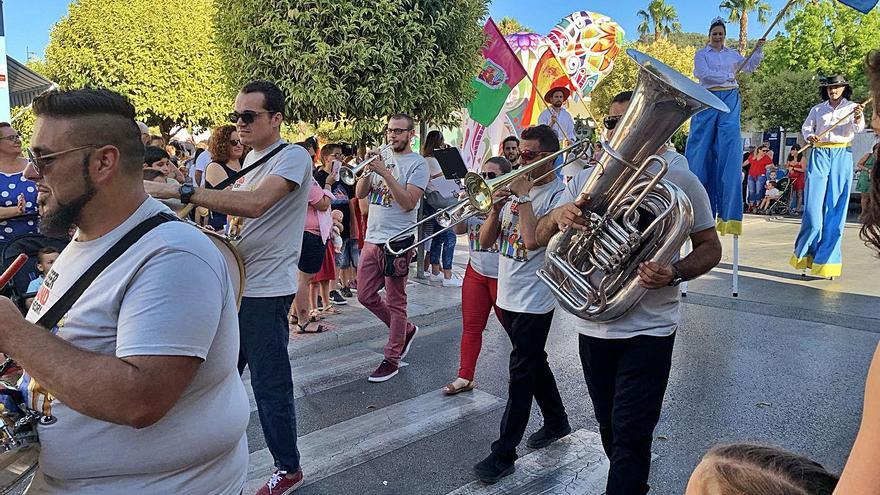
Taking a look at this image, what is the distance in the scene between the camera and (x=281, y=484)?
327 centimetres

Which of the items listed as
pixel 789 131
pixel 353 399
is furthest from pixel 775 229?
pixel 789 131

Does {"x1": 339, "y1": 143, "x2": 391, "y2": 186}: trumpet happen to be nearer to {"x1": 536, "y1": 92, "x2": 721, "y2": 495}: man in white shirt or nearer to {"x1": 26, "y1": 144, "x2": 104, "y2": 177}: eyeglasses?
{"x1": 536, "y1": 92, "x2": 721, "y2": 495}: man in white shirt

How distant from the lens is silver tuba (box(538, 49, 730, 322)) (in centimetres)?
272

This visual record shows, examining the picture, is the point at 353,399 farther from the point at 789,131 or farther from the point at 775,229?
the point at 789,131

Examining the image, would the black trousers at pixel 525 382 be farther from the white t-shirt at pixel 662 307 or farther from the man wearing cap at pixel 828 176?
the man wearing cap at pixel 828 176

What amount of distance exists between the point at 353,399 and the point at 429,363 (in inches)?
38.4

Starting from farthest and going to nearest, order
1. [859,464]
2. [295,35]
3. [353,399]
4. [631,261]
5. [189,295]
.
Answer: [295,35]
[353,399]
[631,261]
[189,295]
[859,464]

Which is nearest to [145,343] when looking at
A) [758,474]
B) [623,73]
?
[758,474]

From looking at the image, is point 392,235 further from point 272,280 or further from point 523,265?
point 272,280

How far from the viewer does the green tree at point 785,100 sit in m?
27.2

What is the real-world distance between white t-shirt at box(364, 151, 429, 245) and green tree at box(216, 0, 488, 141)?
1.91 m

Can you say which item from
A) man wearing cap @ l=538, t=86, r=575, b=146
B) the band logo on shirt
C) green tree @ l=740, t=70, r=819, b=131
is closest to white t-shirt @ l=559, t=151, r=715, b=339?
the band logo on shirt

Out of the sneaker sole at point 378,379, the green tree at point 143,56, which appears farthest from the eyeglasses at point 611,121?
the green tree at point 143,56

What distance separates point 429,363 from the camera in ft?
18.1
